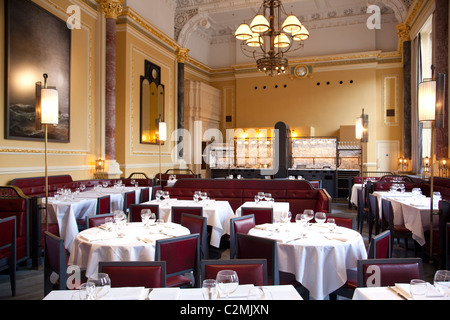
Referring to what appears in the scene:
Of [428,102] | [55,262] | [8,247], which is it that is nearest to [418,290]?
[55,262]

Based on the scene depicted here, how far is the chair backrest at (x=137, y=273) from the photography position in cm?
221

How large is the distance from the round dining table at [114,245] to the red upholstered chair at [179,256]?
0.24 metres

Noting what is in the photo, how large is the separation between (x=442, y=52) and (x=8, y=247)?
912 centimetres

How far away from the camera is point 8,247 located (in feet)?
12.9

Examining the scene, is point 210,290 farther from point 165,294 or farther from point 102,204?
point 102,204

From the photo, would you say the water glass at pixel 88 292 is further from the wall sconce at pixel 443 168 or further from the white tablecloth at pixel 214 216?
the wall sconce at pixel 443 168

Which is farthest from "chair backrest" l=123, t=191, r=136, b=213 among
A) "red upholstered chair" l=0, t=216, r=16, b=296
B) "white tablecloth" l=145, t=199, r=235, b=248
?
"red upholstered chair" l=0, t=216, r=16, b=296

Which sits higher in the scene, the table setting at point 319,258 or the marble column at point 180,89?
the marble column at point 180,89

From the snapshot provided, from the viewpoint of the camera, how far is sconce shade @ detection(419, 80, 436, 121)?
15.3 ft

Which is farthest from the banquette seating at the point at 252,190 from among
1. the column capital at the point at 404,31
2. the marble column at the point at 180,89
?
the column capital at the point at 404,31

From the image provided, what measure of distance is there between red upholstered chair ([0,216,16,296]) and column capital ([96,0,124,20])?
718 cm

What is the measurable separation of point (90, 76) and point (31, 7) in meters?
2.25

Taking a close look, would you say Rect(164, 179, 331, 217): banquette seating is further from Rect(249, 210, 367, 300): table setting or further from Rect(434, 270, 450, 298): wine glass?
Rect(434, 270, 450, 298): wine glass
